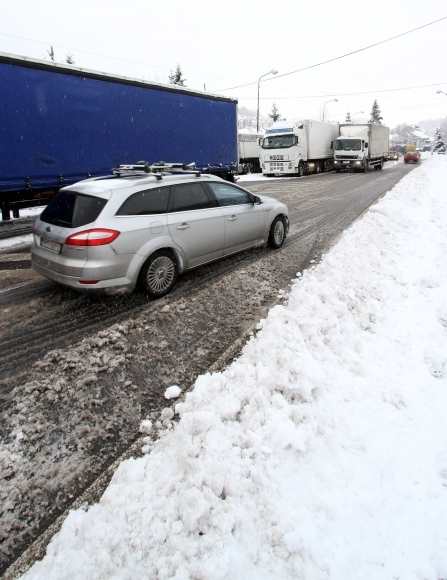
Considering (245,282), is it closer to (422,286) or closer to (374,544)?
(422,286)

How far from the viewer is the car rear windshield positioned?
4379 millimetres

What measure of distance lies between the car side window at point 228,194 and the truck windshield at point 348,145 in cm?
2696

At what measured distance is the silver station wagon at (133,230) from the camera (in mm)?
4320

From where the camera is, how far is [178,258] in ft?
17.0

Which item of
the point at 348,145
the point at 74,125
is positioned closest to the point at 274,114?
the point at 348,145

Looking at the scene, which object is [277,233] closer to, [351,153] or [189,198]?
[189,198]

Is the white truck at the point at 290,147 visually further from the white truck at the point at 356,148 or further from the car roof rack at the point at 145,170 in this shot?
the car roof rack at the point at 145,170

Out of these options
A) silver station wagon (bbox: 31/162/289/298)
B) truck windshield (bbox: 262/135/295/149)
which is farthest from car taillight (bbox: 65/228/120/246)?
truck windshield (bbox: 262/135/295/149)

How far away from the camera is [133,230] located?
4.52 m

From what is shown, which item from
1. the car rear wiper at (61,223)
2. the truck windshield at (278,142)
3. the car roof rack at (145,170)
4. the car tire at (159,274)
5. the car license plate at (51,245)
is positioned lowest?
the car tire at (159,274)

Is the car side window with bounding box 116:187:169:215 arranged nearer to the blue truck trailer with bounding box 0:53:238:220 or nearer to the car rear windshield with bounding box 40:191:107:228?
the car rear windshield with bounding box 40:191:107:228

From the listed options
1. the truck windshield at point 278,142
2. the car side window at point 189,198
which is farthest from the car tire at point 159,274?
the truck windshield at point 278,142

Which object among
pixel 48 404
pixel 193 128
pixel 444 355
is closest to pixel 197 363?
pixel 48 404

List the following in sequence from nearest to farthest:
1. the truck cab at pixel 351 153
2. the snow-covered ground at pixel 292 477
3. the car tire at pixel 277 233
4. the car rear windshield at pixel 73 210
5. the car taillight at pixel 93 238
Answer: the snow-covered ground at pixel 292 477 < the car taillight at pixel 93 238 < the car rear windshield at pixel 73 210 < the car tire at pixel 277 233 < the truck cab at pixel 351 153
